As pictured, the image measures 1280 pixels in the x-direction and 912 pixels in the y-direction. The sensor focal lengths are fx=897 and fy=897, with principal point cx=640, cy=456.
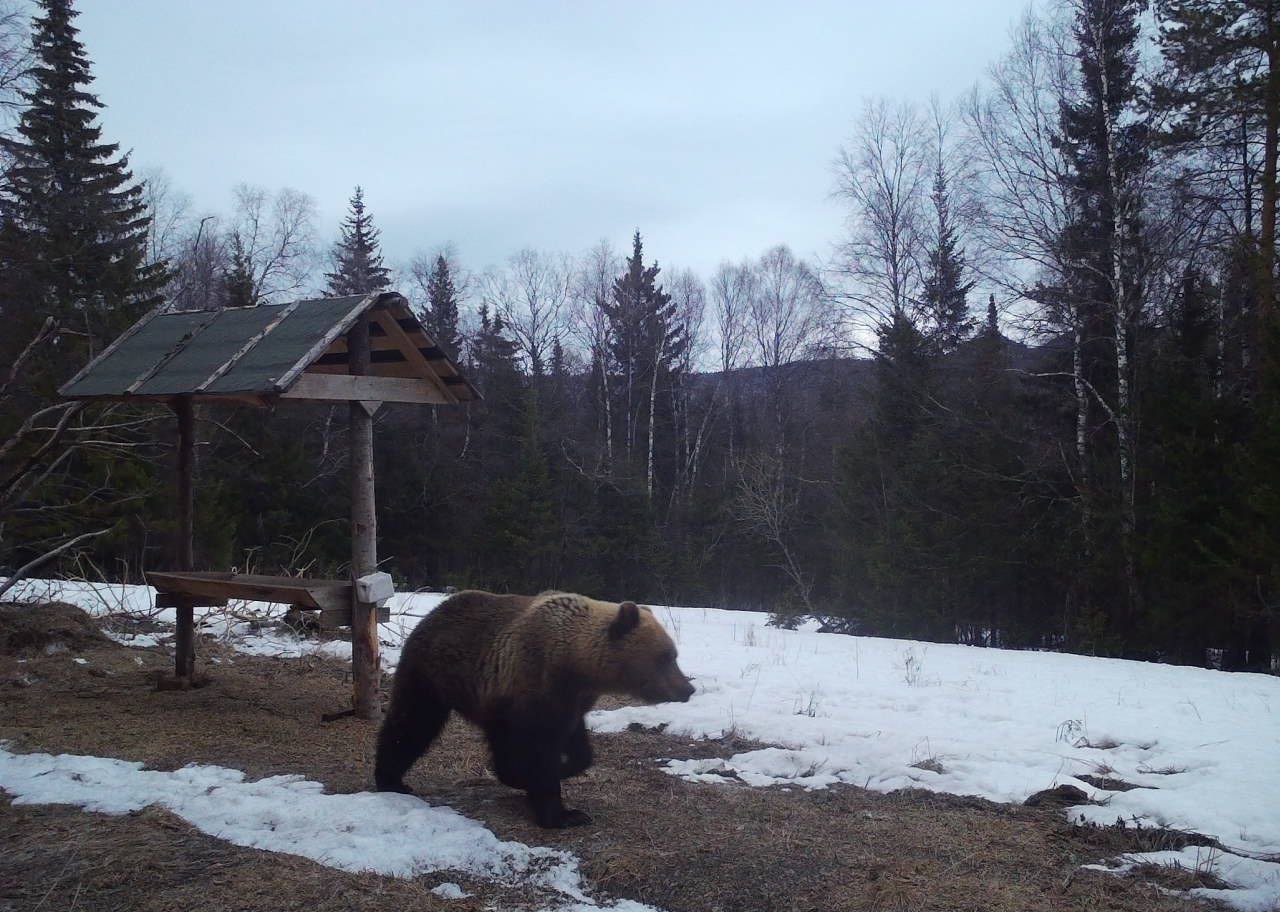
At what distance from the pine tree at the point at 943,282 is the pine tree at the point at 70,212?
21.6 metres

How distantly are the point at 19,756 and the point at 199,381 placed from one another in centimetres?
289

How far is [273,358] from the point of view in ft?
22.9

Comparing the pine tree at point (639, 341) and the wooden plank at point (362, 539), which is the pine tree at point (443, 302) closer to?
the pine tree at point (639, 341)

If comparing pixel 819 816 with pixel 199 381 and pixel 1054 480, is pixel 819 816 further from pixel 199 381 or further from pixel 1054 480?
pixel 1054 480

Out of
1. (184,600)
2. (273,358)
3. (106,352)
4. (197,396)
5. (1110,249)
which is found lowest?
(184,600)

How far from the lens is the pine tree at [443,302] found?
41.8 meters

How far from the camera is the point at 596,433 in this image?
40.3m

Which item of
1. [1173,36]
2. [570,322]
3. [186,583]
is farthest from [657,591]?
[186,583]

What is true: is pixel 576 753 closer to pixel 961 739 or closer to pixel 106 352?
pixel 961 739

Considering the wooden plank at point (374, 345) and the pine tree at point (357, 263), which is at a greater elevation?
the pine tree at point (357, 263)

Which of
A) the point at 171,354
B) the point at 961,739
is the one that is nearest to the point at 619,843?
the point at 961,739

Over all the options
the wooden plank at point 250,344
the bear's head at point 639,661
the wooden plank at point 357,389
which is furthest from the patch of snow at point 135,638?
the bear's head at point 639,661

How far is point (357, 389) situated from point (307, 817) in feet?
12.1

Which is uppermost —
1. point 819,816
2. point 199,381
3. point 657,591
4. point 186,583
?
point 199,381
